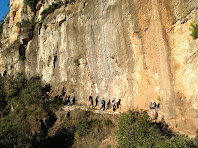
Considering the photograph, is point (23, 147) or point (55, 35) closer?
point (23, 147)

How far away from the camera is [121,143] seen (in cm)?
652

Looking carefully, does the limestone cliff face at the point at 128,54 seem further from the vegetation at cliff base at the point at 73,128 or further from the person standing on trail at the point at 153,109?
the vegetation at cliff base at the point at 73,128

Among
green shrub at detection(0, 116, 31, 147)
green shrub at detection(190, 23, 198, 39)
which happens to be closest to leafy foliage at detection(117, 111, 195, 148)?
green shrub at detection(190, 23, 198, 39)

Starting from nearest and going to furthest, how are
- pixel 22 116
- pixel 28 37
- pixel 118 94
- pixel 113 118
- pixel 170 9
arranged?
pixel 170 9, pixel 113 118, pixel 118 94, pixel 22 116, pixel 28 37

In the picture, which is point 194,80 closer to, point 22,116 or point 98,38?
point 98,38

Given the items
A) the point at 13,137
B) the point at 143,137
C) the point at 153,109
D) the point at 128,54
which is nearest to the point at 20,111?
the point at 13,137

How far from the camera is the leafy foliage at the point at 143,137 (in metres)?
5.37

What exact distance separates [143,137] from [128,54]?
17.8 feet

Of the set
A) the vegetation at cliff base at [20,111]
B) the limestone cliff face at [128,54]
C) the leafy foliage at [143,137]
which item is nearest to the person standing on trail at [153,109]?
the limestone cliff face at [128,54]

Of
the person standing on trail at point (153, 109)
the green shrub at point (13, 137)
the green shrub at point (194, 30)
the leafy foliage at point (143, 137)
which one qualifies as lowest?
the green shrub at point (13, 137)

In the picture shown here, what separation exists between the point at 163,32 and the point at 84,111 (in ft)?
25.6

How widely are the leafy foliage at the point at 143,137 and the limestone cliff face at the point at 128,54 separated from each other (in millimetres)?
1302

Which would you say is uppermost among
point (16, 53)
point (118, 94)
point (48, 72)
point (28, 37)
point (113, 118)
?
point (28, 37)

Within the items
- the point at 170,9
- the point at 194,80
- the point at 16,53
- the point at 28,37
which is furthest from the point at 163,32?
the point at 16,53
